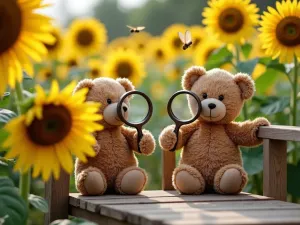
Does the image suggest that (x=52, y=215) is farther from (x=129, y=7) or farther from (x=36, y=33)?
(x=129, y=7)

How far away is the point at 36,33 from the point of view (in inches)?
104

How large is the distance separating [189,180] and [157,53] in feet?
12.4

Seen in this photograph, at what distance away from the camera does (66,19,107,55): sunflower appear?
6.20 metres

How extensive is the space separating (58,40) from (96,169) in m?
3.09

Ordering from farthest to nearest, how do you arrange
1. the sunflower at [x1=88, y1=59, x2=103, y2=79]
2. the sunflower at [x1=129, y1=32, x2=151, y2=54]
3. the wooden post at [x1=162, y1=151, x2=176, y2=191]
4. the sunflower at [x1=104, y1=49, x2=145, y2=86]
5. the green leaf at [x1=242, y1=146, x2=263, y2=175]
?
the sunflower at [x1=129, y1=32, x2=151, y2=54]
the sunflower at [x1=88, y1=59, x2=103, y2=79]
the sunflower at [x1=104, y1=49, x2=145, y2=86]
the green leaf at [x1=242, y1=146, x2=263, y2=175]
the wooden post at [x1=162, y1=151, x2=176, y2=191]

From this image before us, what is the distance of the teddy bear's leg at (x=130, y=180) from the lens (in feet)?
10.9

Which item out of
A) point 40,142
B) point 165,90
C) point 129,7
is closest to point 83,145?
point 40,142

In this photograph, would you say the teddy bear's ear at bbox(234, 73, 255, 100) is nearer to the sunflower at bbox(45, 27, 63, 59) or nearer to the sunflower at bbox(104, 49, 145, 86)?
the sunflower at bbox(104, 49, 145, 86)

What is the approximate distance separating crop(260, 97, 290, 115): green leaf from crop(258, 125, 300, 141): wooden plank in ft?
2.58

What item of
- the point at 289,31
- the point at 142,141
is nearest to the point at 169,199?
the point at 142,141

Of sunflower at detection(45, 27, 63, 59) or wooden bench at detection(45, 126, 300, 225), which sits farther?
sunflower at detection(45, 27, 63, 59)

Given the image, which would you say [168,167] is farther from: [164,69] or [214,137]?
[164,69]

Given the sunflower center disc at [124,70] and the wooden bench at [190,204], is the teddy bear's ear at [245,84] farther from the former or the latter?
the sunflower center disc at [124,70]

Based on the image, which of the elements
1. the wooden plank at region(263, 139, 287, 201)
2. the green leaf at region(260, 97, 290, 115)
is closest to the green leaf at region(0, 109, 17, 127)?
the wooden plank at region(263, 139, 287, 201)
